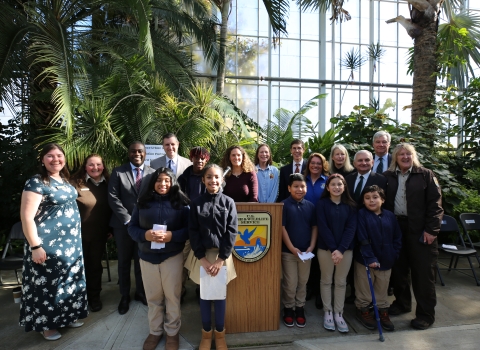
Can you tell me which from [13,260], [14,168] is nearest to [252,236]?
[13,260]

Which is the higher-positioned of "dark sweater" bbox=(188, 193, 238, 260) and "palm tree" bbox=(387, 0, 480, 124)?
"palm tree" bbox=(387, 0, 480, 124)

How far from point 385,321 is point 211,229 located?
2.16 metres

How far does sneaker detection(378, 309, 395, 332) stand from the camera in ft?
11.5

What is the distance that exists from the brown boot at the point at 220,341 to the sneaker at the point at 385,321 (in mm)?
1713

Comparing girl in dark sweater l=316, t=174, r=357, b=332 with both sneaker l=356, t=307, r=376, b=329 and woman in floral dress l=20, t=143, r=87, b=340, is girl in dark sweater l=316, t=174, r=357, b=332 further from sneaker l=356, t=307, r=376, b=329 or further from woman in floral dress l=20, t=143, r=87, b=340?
woman in floral dress l=20, t=143, r=87, b=340

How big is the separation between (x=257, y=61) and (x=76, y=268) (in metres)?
12.2

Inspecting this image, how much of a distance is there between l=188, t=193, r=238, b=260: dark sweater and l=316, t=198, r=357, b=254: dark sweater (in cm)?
104

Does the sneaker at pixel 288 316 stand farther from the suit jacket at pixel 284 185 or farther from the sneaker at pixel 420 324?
the suit jacket at pixel 284 185

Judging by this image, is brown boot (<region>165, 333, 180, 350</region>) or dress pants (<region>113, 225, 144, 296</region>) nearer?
brown boot (<region>165, 333, 180, 350</region>)

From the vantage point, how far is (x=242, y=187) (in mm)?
3838

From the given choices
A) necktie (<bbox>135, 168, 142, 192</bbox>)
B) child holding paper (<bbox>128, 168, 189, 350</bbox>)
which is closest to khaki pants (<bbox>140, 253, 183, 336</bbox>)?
child holding paper (<bbox>128, 168, 189, 350</bbox>)

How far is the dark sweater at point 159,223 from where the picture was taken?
305 cm

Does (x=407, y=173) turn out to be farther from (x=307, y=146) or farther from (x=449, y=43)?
(x=449, y=43)

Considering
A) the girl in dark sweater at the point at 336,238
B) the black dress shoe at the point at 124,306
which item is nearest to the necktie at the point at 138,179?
the black dress shoe at the point at 124,306
